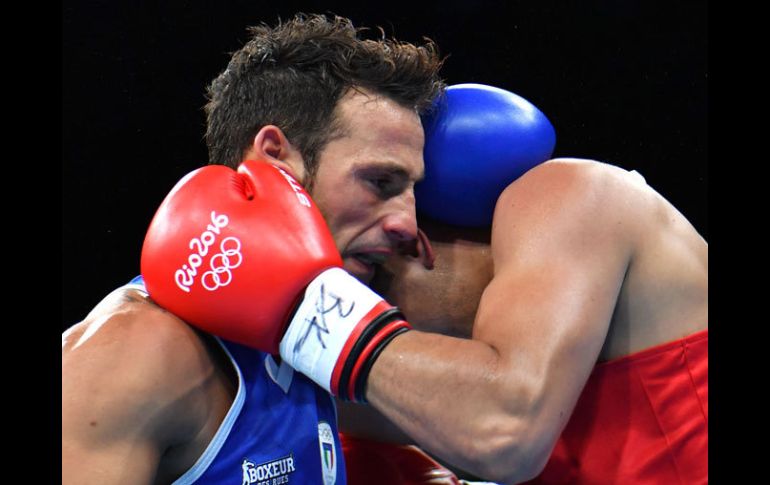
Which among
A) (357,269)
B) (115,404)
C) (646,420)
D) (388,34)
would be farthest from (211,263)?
(388,34)

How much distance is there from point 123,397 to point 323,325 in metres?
0.33

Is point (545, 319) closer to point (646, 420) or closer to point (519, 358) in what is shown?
point (519, 358)

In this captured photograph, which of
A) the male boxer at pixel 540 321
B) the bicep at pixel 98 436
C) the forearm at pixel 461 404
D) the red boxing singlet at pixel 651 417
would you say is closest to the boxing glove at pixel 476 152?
the male boxer at pixel 540 321

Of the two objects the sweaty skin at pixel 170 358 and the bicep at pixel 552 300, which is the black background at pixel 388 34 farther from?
the bicep at pixel 552 300

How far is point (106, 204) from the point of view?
3.73 meters

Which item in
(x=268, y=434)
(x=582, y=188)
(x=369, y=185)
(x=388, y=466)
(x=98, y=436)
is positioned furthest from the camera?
(x=388, y=466)

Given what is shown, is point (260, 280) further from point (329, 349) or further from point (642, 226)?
point (642, 226)

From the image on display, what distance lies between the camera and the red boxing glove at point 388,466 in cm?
218

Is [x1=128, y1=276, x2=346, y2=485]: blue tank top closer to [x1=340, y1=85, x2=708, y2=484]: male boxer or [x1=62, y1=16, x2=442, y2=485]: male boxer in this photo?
[x1=62, y1=16, x2=442, y2=485]: male boxer

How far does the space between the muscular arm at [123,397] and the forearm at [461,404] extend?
12.9 inches

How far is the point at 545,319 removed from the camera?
1.50 meters

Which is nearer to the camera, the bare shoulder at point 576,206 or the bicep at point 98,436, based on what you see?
the bicep at point 98,436

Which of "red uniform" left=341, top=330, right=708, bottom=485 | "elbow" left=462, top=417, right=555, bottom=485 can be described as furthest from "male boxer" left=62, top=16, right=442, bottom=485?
"red uniform" left=341, top=330, right=708, bottom=485

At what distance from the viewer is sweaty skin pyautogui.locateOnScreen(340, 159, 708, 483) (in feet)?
4.78
